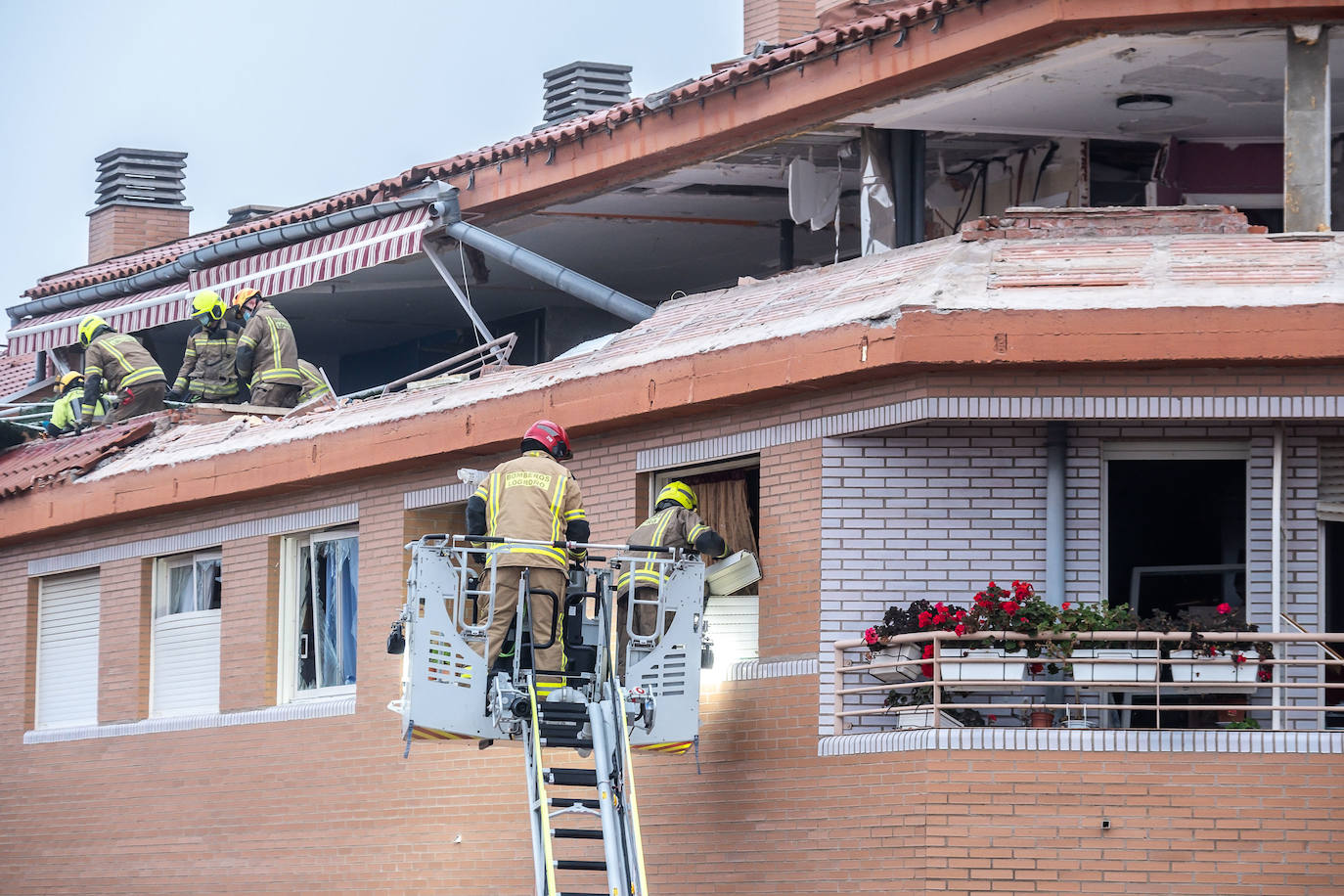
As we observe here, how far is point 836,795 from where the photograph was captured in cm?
1334

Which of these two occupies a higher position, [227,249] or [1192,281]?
[227,249]

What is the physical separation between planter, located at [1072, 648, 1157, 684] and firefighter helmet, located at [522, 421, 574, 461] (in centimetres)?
344

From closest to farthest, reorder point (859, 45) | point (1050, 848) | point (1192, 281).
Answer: point (1050, 848) < point (1192, 281) < point (859, 45)

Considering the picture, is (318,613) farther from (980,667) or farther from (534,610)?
(980,667)

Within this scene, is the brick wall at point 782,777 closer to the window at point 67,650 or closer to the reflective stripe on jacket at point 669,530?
the reflective stripe on jacket at point 669,530

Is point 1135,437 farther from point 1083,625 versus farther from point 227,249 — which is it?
point 227,249

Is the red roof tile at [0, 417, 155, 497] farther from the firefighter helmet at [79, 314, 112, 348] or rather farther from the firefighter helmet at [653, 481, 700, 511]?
the firefighter helmet at [653, 481, 700, 511]

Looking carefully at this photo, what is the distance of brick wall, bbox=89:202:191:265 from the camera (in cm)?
2855

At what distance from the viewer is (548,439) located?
1361 centimetres

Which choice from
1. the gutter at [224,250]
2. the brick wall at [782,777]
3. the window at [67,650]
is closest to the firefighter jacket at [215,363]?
the gutter at [224,250]

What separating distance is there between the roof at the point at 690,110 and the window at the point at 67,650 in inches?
153

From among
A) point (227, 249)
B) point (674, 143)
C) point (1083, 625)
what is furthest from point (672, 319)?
point (227, 249)

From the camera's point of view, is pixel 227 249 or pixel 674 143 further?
pixel 227 249

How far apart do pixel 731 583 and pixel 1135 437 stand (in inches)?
111
